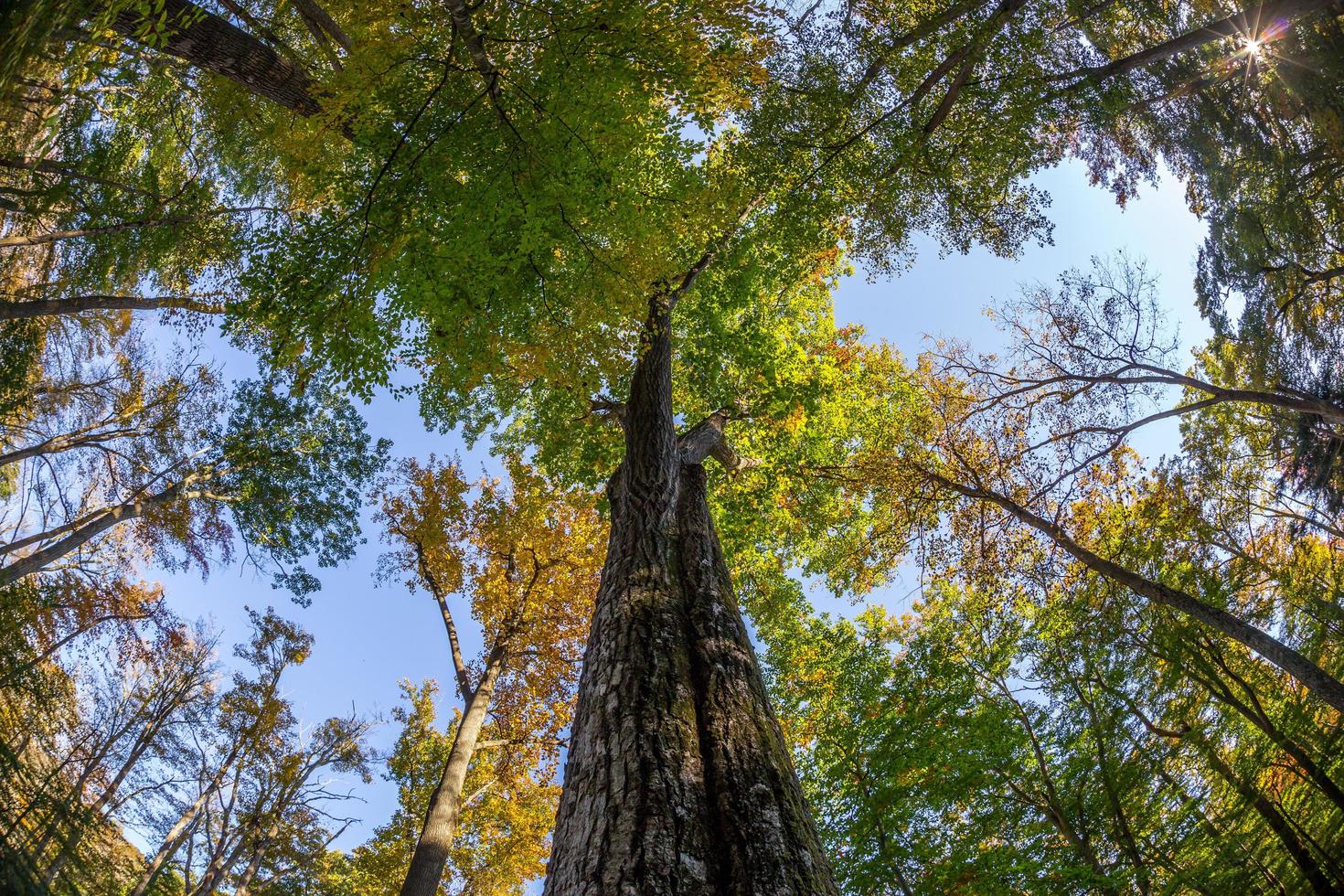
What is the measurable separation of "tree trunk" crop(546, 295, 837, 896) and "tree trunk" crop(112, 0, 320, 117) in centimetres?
428

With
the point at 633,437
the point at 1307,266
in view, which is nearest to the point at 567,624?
the point at 633,437

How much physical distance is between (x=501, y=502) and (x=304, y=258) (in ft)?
25.4

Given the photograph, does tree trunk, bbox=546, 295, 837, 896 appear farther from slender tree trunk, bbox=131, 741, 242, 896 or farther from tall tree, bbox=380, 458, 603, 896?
slender tree trunk, bbox=131, 741, 242, 896

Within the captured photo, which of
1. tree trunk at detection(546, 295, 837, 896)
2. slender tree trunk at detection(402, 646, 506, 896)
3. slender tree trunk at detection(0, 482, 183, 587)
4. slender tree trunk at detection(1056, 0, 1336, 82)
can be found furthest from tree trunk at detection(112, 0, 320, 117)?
slender tree trunk at detection(1056, 0, 1336, 82)

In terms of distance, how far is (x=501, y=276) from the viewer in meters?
5.39

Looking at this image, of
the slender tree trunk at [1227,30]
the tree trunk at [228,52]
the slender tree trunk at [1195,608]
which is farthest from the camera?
the slender tree trunk at [1227,30]

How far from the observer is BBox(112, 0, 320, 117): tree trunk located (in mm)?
4703

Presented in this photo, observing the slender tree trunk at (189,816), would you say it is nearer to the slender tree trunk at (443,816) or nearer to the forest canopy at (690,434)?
the forest canopy at (690,434)

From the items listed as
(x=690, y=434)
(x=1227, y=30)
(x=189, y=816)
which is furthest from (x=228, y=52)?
(x=189, y=816)

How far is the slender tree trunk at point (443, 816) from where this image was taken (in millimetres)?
7078

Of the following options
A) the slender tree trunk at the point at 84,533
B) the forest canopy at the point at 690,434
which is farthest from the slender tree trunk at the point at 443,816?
the slender tree trunk at the point at 84,533

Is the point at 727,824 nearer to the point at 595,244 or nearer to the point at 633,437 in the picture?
the point at 633,437

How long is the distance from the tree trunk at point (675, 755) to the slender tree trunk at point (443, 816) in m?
5.06

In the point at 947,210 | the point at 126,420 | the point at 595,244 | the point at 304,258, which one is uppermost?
the point at 947,210
